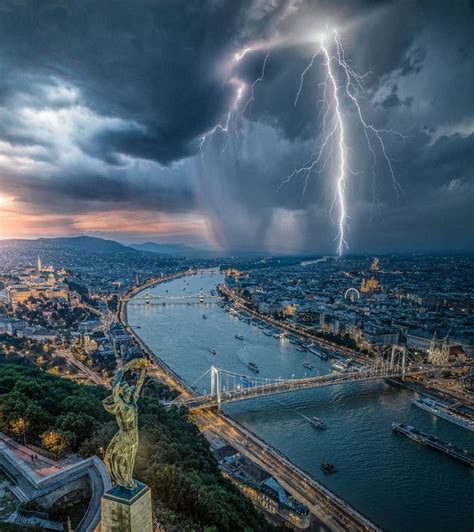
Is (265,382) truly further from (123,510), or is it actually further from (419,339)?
(123,510)

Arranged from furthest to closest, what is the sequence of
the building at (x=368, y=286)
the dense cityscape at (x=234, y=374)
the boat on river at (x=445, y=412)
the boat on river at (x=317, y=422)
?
the building at (x=368, y=286) < the boat on river at (x=445, y=412) < the boat on river at (x=317, y=422) < the dense cityscape at (x=234, y=374)

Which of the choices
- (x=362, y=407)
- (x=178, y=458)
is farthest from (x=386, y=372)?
(x=178, y=458)

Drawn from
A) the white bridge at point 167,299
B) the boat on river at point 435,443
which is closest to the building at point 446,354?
the boat on river at point 435,443

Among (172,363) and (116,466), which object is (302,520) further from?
(172,363)

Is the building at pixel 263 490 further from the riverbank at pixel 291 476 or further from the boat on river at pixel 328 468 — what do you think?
the boat on river at pixel 328 468

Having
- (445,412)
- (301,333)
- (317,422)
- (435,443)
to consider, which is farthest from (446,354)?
(317,422)

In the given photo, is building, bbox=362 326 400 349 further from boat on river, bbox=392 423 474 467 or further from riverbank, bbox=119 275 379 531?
riverbank, bbox=119 275 379 531
